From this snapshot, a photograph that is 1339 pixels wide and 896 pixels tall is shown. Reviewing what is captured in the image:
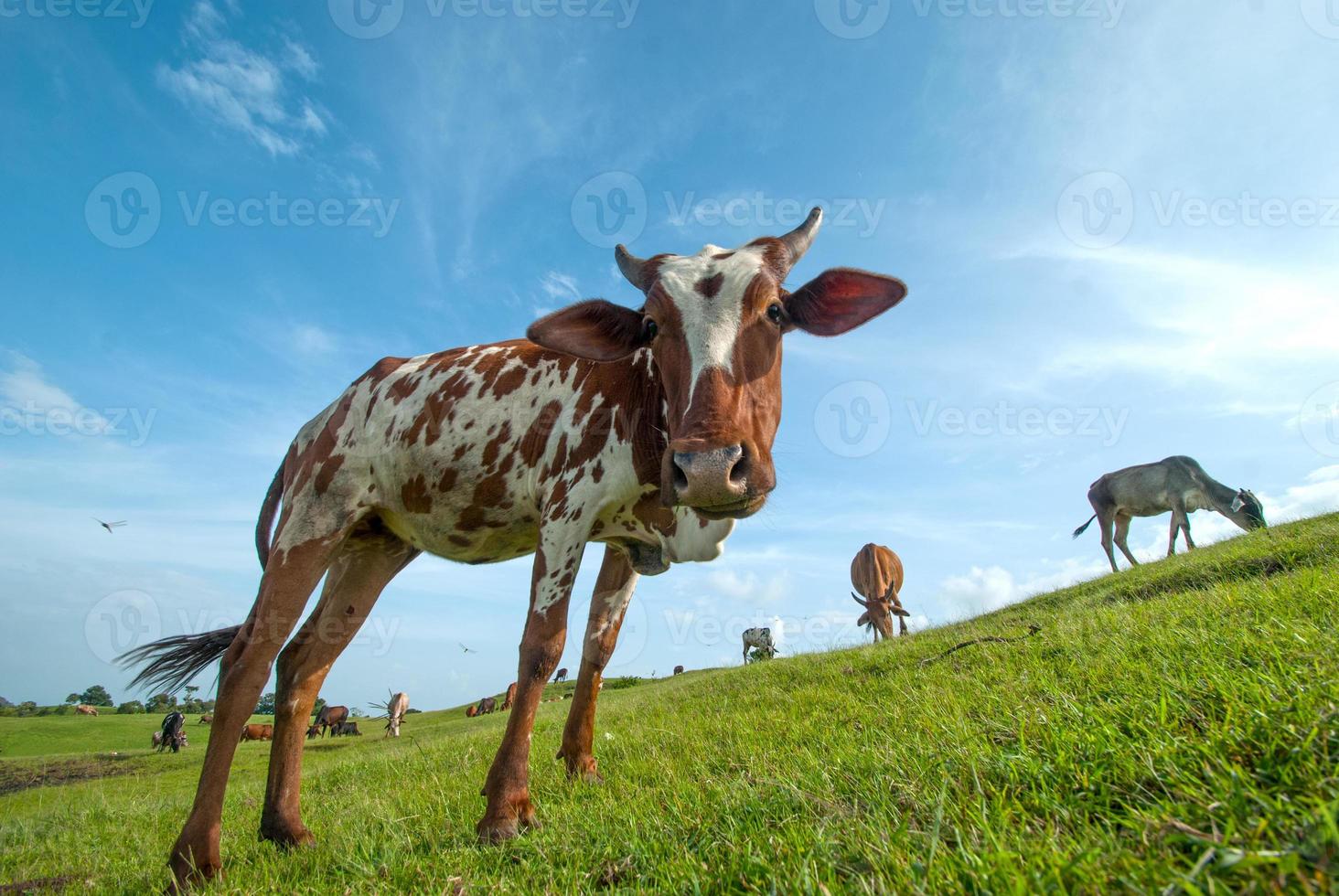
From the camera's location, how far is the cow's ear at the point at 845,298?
4840 millimetres

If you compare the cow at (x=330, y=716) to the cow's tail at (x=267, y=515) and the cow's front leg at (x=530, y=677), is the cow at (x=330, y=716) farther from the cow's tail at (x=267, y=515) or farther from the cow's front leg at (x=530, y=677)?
the cow's front leg at (x=530, y=677)

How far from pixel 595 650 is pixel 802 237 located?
3.33m

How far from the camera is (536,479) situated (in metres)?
4.84

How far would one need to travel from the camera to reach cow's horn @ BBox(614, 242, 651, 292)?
473 centimetres

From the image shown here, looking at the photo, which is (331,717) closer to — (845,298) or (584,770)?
(584,770)

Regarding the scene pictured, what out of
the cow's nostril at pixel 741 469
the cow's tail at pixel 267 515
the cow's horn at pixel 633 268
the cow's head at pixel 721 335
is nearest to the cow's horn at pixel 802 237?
the cow's head at pixel 721 335

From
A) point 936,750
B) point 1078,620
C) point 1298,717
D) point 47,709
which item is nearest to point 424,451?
point 936,750

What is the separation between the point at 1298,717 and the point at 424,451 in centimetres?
492

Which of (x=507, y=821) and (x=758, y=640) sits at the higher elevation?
(x=758, y=640)

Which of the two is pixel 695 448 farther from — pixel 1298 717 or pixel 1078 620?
pixel 1078 620

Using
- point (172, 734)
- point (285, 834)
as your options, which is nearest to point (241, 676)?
point (285, 834)

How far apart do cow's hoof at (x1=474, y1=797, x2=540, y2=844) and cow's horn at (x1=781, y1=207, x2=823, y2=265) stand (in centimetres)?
372

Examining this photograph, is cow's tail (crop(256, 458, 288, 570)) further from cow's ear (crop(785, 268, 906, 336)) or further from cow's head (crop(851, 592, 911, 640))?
cow's head (crop(851, 592, 911, 640))

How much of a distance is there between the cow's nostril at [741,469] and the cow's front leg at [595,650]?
6.81ft
